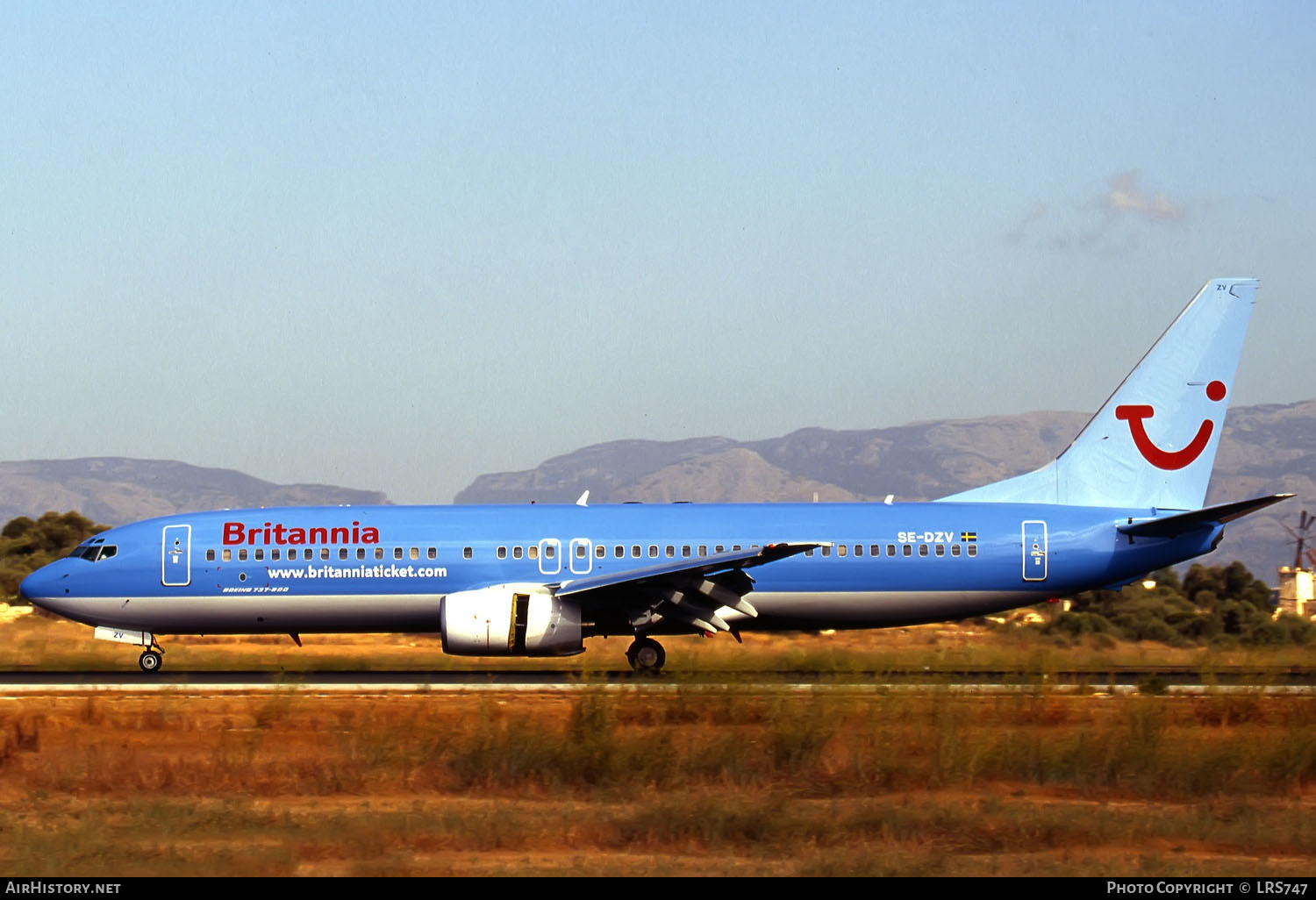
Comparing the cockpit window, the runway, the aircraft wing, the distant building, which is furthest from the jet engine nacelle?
the distant building

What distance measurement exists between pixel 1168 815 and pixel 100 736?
41.1 feet

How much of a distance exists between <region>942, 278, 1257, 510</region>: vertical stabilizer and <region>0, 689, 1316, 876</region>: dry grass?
27.7 ft

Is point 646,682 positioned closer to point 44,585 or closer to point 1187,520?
point 1187,520

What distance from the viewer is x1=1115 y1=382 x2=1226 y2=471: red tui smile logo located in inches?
1144

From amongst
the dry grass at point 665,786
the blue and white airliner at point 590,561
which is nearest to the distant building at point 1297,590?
the blue and white airliner at point 590,561

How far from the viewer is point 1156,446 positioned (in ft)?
95.5

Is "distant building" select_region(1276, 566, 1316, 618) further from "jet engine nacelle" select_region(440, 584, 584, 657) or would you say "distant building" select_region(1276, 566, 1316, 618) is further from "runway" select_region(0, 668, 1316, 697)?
"jet engine nacelle" select_region(440, 584, 584, 657)

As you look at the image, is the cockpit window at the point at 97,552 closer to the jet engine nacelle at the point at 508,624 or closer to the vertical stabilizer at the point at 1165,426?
the jet engine nacelle at the point at 508,624

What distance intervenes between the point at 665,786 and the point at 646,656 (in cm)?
1102

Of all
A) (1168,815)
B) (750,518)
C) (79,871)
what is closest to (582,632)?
(750,518)

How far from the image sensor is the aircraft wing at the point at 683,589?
81.7 feet

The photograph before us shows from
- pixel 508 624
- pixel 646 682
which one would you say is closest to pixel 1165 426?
pixel 508 624

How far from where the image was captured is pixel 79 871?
11109mm

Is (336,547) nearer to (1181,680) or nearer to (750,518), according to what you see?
(750,518)
